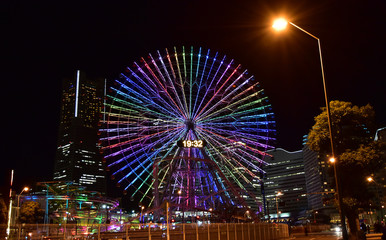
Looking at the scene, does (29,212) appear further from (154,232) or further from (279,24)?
(279,24)

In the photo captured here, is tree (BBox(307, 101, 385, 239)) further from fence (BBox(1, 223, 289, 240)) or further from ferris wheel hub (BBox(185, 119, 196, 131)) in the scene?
ferris wheel hub (BBox(185, 119, 196, 131))

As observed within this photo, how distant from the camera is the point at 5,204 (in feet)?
151

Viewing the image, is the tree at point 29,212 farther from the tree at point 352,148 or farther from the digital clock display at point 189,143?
the tree at point 352,148

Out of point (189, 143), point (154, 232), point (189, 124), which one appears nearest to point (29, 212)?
point (189, 143)

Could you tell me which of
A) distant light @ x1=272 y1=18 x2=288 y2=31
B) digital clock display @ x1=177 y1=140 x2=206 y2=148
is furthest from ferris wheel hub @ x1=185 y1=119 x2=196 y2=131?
distant light @ x1=272 y1=18 x2=288 y2=31

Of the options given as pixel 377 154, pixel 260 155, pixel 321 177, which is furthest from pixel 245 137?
pixel 321 177

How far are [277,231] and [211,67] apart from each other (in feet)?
60.6

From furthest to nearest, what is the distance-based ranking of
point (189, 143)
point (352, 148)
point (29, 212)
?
point (29, 212) → point (189, 143) → point (352, 148)

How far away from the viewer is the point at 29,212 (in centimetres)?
6425

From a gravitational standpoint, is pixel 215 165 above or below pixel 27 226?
A: above

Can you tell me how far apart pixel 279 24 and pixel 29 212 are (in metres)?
59.3

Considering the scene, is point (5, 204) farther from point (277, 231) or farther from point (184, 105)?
point (277, 231)

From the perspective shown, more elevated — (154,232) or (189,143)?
(189,143)

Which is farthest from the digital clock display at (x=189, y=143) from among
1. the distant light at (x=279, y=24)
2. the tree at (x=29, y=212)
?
the tree at (x=29, y=212)
